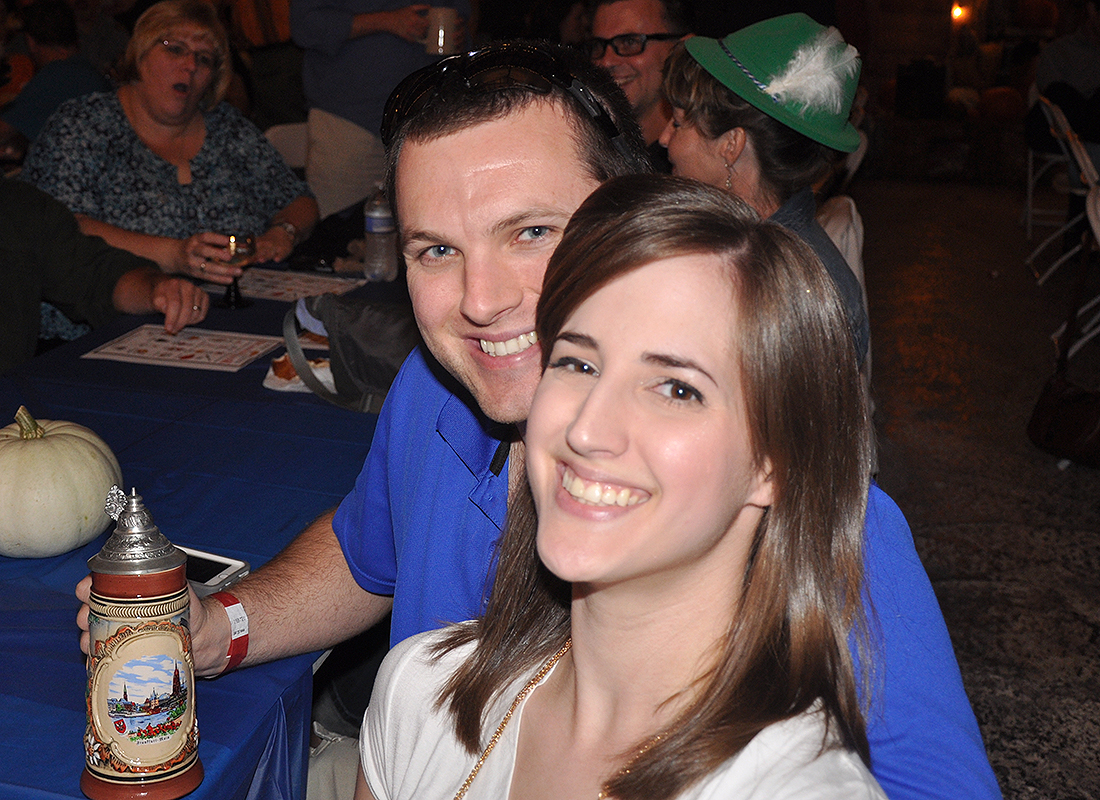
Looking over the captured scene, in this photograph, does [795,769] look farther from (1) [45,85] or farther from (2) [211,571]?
(1) [45,85]

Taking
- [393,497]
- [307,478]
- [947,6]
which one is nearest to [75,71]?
[307,478]

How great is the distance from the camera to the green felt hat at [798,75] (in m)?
2.63

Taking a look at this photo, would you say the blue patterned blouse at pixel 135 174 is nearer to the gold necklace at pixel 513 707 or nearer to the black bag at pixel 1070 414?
the gold necklace at pixel 513 707

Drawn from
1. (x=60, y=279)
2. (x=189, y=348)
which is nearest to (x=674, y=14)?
(x=189, y=348)

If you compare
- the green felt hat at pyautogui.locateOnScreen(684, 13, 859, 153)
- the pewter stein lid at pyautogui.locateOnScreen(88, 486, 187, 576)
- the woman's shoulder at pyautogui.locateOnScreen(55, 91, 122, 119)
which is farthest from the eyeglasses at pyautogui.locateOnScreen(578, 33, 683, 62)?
the pewter stein lid at pyautogui.locateOnScreen(88, 486, 187, 576)

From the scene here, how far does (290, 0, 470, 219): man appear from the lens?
463 cm

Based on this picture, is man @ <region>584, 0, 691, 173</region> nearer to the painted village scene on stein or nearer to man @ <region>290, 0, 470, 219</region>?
man @ <region>290, 0, 470, 219</region>

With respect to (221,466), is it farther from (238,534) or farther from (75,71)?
(75,71)

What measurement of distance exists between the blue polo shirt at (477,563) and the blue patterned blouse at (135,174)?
2477mm

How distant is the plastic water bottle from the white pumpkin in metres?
1.87

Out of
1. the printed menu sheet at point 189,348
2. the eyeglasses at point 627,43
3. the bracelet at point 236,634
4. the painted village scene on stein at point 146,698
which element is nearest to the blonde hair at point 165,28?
the printed menu sheet at point 189,348

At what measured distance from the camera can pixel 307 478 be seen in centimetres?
204

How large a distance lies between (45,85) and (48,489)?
4328mm

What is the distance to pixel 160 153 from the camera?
372cm
